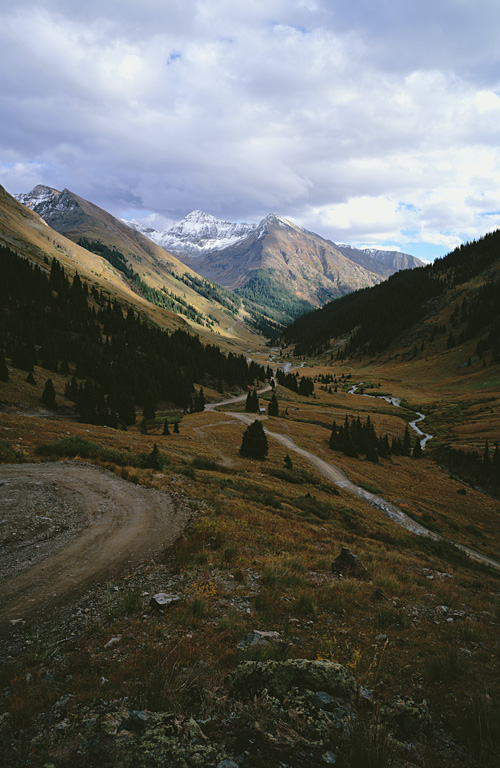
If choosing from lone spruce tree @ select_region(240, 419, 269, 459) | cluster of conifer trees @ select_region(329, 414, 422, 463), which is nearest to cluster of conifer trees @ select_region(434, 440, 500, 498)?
cluster of conifer trees @ select_region(329, 414, 422, 463)

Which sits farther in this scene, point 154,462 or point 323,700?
point 154,462

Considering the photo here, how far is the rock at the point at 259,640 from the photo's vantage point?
262 inches

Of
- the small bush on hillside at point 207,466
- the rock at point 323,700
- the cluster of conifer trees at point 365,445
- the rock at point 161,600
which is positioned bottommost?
the cluster of conifer trees at point 365,445

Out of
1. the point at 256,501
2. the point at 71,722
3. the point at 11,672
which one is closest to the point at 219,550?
the point at 11,672

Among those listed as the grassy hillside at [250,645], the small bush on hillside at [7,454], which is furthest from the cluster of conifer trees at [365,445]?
the small bush on hillside at [7,454]

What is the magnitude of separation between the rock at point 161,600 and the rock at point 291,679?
349 centimetres

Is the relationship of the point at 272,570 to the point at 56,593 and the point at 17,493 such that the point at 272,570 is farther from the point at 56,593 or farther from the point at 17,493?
the point at 17,493

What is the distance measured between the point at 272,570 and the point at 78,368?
252 feet

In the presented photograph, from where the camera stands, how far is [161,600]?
8328 millimetres

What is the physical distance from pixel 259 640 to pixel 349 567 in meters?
7.50

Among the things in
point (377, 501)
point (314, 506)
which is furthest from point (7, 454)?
point (377, 501)

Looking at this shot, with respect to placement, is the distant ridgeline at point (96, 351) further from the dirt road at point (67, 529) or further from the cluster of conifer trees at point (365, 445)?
the cluster of conifer trees at point (365, 445)

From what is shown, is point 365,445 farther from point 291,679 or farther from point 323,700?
point 323,700

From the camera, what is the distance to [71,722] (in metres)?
4.36
